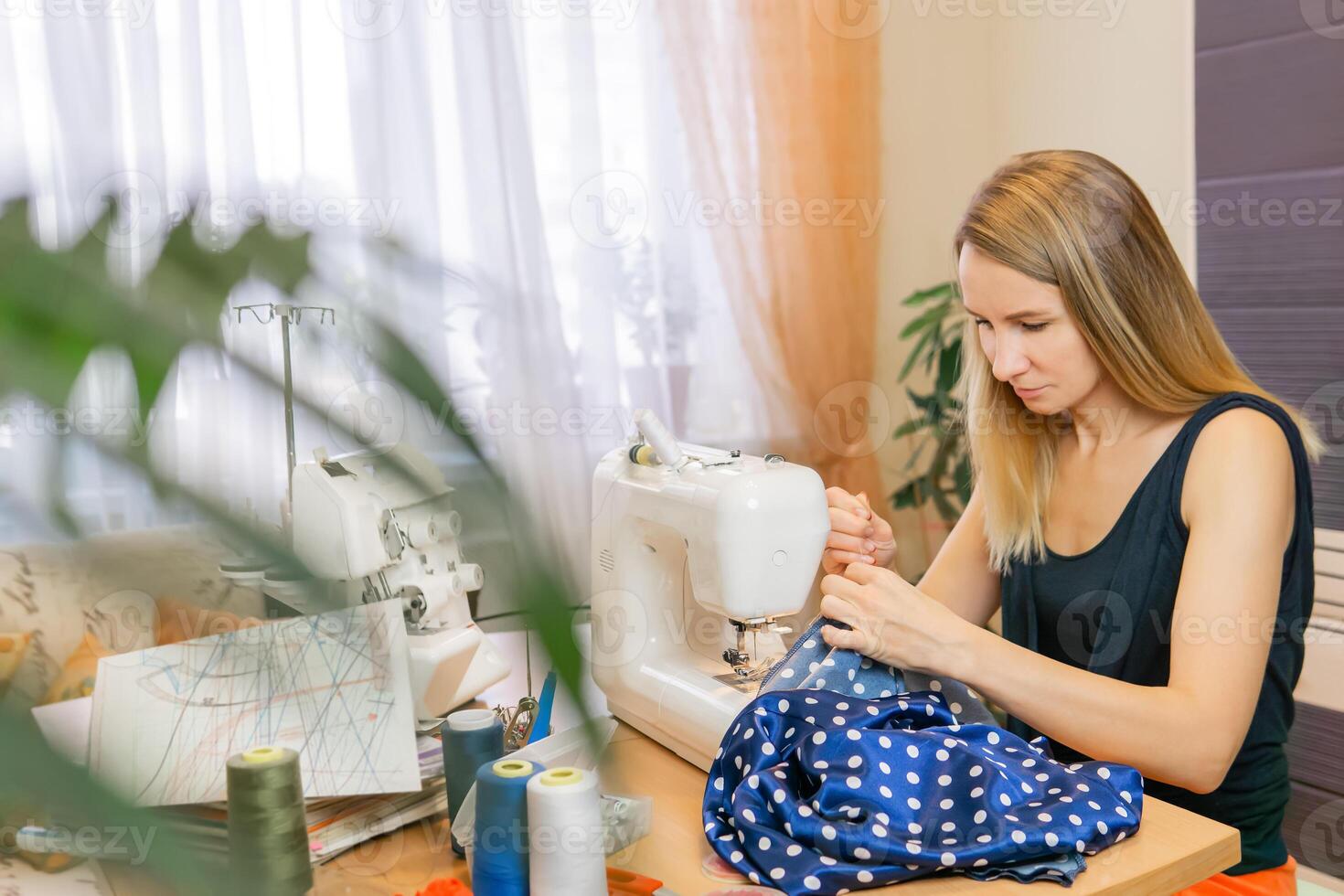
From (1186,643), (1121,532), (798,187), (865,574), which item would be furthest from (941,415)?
(865,574)

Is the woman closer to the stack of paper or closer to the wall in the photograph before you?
the stack of paper

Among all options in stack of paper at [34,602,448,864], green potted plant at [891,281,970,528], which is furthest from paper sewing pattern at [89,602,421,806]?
green potted plant at [891,281,970,528]

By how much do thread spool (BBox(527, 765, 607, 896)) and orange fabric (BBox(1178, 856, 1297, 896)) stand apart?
29.9 inches

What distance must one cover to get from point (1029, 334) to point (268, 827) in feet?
3.91

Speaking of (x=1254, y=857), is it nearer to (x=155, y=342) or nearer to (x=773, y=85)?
(x=155, y=342)

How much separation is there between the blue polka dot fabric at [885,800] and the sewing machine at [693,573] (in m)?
0.14

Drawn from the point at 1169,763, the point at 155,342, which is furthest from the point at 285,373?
the point at 1169,763

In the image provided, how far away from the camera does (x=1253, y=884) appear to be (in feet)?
4.24

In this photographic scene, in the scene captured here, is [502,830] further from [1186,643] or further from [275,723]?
[1186,643]

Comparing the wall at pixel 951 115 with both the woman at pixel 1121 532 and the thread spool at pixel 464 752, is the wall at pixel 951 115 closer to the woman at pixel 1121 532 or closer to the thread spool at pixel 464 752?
the woman at pixel 1121 532

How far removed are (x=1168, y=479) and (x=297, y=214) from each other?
1.37 metres

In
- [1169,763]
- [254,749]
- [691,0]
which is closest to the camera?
[254,749]

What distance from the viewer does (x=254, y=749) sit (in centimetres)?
69

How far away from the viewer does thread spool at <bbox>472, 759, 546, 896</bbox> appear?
0.81m
